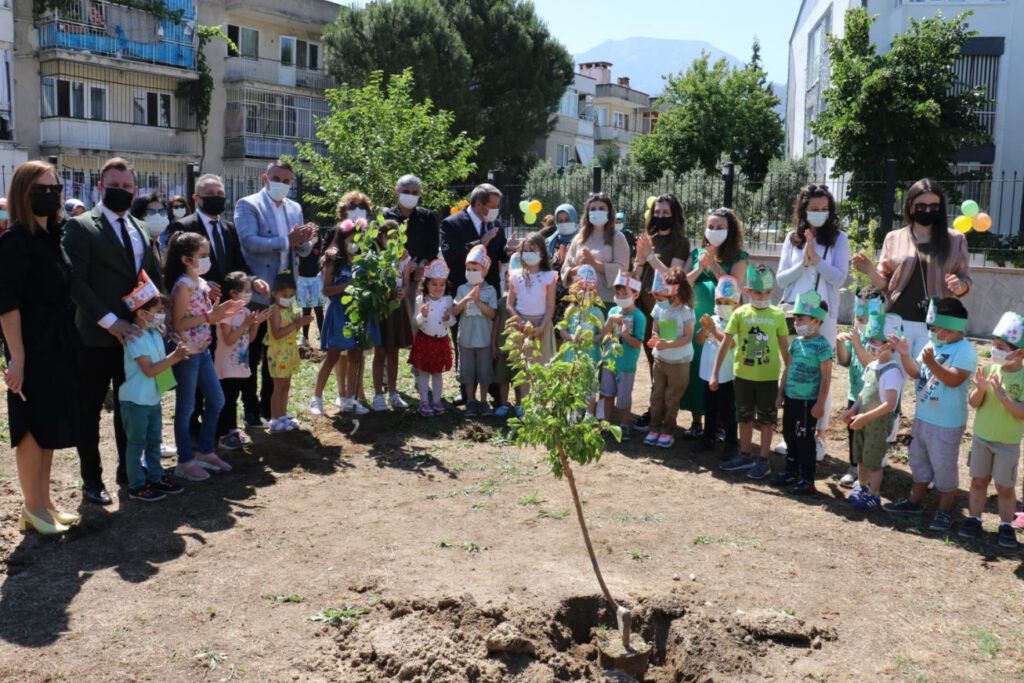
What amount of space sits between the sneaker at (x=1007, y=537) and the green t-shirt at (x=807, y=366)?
1.40 meters

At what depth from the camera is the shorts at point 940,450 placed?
5.74m

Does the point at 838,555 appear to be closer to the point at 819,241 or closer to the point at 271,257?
the point at 819,241

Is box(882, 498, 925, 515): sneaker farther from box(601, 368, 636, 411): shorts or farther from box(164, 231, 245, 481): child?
box(164, 231, 245, 481): child

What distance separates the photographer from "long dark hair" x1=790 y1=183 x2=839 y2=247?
22.2ft

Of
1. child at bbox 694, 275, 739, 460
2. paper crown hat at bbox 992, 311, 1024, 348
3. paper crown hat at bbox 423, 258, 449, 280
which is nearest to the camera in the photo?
paper crown hat at bbox 992, 311, 1024, 348

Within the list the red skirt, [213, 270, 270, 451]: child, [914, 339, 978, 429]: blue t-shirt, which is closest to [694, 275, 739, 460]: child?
[914, 339, 978, 429]: blue t-shirt

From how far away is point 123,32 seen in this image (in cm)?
2836

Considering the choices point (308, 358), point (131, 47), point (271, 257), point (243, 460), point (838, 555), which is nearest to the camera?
point (838, 555)

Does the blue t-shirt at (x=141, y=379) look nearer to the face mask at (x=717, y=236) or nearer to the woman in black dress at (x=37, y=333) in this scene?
the woman in black dress at (x=37, y=333)

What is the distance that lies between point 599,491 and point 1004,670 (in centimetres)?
290

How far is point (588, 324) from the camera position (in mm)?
4812

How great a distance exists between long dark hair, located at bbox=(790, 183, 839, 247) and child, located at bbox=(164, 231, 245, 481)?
416cm

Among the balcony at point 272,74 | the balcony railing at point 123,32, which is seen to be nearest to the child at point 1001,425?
the balcony railing at point 123,32

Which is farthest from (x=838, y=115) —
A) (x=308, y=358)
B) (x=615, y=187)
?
(x=308, y=358)
